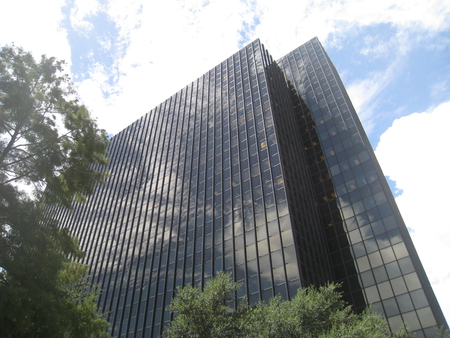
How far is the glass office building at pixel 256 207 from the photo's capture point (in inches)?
1396

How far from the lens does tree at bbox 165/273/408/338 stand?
18797 millimetres

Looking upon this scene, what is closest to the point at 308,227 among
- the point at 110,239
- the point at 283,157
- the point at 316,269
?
the point at 316,269

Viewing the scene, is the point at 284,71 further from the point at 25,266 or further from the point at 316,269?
the point at 25,266

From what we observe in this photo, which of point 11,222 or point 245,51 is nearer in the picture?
point 11,222

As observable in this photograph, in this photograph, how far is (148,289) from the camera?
45.4m

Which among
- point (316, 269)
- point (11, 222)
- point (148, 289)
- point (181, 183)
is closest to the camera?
point (11, 222)

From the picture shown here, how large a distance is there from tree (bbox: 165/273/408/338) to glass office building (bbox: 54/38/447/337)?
1081 cm

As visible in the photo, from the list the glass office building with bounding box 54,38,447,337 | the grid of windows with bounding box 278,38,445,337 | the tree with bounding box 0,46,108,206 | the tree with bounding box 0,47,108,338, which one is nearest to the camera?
the tree with bounding box 0,47,108,338

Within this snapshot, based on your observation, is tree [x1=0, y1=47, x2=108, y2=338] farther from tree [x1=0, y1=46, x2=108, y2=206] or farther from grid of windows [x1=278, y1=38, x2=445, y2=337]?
grid of windows [x1=278, y1=38, x2=445, y2=337]

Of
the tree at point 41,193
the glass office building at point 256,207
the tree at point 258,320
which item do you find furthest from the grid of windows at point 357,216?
the tree at point 41,193

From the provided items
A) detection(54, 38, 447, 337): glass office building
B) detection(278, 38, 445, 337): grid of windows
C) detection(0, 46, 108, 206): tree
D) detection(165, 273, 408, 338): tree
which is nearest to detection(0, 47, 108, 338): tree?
detection(0, 46, 108, 206): tree

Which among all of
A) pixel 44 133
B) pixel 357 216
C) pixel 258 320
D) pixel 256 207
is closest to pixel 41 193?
pixel 44 133

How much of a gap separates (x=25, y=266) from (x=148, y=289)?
34.1 m

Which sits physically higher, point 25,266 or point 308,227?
point 308,227
